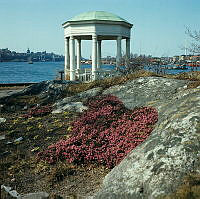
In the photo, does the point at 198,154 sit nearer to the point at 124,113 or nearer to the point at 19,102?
the point at 124,113

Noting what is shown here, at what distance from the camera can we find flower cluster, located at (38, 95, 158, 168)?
6691mm

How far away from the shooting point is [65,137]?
8461 mm

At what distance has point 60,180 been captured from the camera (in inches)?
238

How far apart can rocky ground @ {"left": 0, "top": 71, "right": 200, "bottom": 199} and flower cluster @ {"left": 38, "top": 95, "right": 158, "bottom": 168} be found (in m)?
0.28

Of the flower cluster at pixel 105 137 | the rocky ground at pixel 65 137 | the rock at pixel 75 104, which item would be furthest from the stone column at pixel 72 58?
the flower cluster at pixel 105 137

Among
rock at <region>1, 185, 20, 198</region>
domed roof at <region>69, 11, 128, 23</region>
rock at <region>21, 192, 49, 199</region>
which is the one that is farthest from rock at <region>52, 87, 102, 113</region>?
domed roof at <region>69, 11, 128, 23</region>

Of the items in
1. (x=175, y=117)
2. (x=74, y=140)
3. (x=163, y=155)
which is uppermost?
(x=175, y=117)

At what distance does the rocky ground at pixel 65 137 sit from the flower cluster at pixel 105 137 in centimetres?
28

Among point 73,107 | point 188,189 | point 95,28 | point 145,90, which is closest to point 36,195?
point 188,189

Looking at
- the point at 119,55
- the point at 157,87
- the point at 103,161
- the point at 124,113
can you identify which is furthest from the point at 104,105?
the point at 119,55

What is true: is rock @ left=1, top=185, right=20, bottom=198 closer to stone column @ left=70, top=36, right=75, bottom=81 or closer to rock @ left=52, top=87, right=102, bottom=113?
rock @ left=52, top=87, right=102, bottom=113

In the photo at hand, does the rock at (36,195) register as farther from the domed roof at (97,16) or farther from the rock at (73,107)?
the domed roof at (97,16)

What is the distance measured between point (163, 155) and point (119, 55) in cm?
1939

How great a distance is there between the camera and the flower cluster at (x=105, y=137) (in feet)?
22.0
